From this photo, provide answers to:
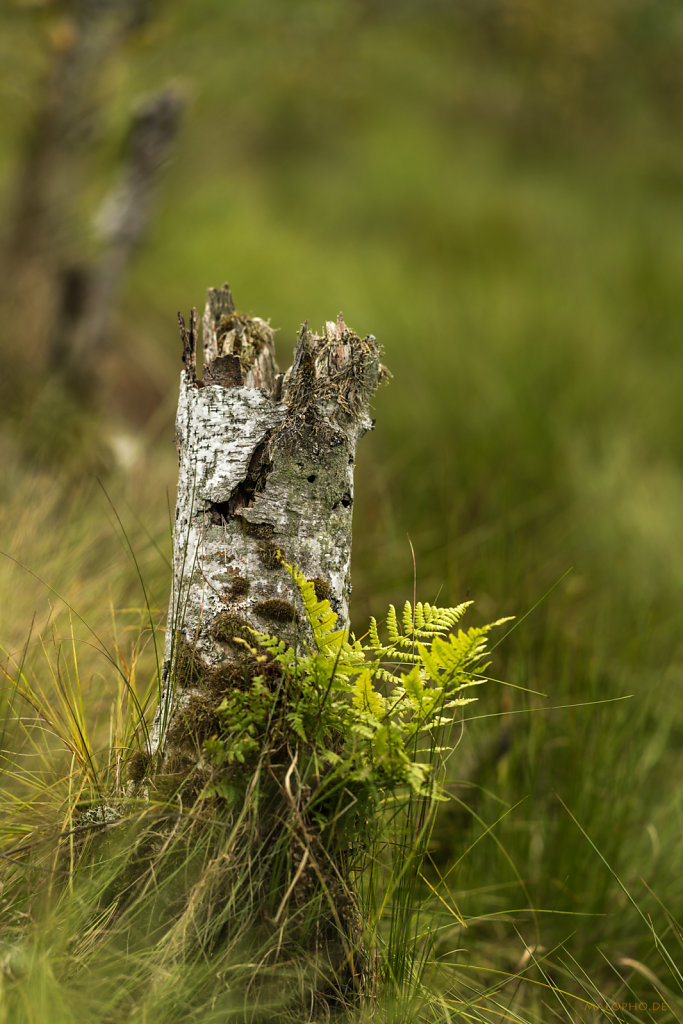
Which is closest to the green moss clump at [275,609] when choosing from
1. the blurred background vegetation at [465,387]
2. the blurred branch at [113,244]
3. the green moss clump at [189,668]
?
the green moss clump at [189,668]

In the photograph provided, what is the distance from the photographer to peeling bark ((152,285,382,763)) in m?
1.22

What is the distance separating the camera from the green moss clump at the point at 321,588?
124cm

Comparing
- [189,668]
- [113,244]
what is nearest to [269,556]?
[189,668]

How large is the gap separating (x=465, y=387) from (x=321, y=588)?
3.50 meters

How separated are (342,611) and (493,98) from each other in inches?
556

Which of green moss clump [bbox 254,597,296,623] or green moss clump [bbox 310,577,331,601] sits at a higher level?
green moss clump [bbox 310,577,331,601]

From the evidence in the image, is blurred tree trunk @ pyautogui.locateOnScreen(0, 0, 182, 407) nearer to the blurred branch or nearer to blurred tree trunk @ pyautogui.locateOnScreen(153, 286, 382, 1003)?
the blurred branch

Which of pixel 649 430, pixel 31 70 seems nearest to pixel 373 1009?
pixel 649 430

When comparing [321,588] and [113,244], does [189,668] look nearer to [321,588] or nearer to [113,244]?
[321,588]

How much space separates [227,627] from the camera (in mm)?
1206

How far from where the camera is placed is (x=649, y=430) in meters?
4.98

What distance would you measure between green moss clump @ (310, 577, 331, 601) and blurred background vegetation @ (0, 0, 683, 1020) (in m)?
0.20

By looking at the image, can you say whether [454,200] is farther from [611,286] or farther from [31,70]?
[31,70]

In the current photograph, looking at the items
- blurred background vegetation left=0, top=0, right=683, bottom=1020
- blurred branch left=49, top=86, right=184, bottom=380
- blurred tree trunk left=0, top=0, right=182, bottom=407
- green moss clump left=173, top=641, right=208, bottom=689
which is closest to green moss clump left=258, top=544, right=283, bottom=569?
green moss clump left=173, top=641, right=208, bottom=689
